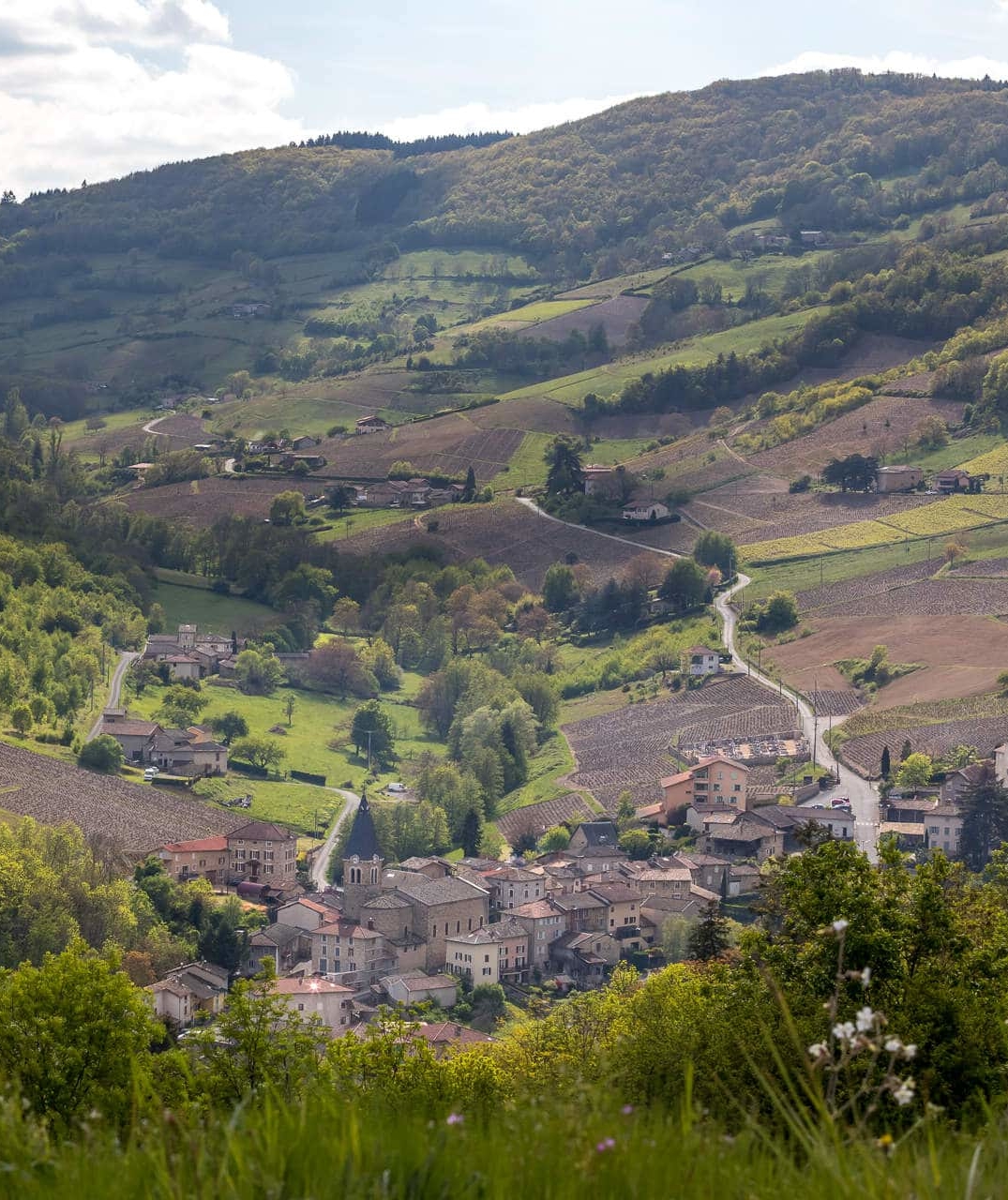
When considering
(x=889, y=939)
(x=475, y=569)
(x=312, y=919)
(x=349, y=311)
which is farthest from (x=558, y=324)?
(x=889, y=939)

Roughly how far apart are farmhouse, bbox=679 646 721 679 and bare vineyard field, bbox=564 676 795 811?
5.45ft

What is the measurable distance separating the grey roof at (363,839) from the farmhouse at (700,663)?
85.5ft

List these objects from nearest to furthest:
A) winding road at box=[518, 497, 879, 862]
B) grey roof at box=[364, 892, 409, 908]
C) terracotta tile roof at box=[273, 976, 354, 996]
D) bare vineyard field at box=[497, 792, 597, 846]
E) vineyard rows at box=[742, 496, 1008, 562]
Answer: terracotta tile roof at box=[273, 976, 354, 996], grey roof at box=[364, 892, 409, 908], winding road at box=[518, 497, 879, 862], bare vineyard field at box=[497, 792, 597, 846], vineyard rows at box=[742, 496, 1008, 562]

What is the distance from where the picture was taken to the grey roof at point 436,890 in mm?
58531

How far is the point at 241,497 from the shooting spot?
12606cm

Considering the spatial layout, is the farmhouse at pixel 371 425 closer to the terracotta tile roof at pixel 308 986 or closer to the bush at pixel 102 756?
the bush at pixel 102 756

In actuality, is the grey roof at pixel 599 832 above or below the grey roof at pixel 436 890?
below

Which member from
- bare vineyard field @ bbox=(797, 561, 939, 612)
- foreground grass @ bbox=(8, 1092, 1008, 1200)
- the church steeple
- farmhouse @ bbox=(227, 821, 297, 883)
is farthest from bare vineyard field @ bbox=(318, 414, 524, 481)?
foreground grass @ bbox=(8, 1092, 1008, 1200)

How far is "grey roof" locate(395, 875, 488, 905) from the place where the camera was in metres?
58.5

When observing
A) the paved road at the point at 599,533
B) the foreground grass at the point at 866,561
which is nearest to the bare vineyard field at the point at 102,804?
the foreground grass at the point at 866,561

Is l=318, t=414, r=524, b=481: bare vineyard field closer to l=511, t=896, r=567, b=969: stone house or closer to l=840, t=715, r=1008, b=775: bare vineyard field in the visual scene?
l=840, t=715, r=1008, b=775: bare vineyard field

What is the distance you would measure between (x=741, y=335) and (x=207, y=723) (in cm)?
8063

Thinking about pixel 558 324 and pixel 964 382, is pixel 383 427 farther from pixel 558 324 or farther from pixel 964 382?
pixel 964 382

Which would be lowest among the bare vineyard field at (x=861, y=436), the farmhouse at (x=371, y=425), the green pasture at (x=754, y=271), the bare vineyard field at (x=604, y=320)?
the bare vineyard field at (x=861, y=436)
